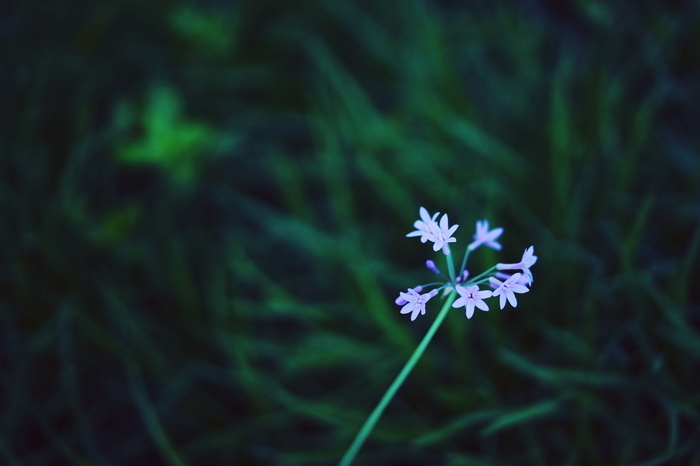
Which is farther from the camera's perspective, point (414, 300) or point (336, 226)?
point (336, 226)

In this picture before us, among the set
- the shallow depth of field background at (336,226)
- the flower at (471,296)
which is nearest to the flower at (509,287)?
the flower at (471,296)

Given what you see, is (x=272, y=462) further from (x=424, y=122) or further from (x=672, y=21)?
(x=672, y=21)

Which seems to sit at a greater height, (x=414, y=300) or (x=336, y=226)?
(x=336, y=226)

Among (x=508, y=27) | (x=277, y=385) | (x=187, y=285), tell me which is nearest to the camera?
(x=277, y=385)

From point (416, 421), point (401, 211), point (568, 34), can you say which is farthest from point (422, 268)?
point (568, 34)

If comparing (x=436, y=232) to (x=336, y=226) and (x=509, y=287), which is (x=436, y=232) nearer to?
(x=509, y=287)

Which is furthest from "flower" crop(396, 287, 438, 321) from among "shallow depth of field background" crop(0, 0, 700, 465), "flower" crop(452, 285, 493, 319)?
"shallow depth of field background" crop(0, 0, 700, 465)

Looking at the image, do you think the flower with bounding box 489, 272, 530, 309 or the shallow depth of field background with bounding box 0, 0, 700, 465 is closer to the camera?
the flower with bounding box 489, 272, 530, 309

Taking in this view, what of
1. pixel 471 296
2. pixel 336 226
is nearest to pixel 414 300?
pixel 471 296

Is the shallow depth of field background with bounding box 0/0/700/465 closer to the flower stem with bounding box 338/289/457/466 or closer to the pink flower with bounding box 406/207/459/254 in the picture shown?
the flower stem with bounding box 338/289/457/466
